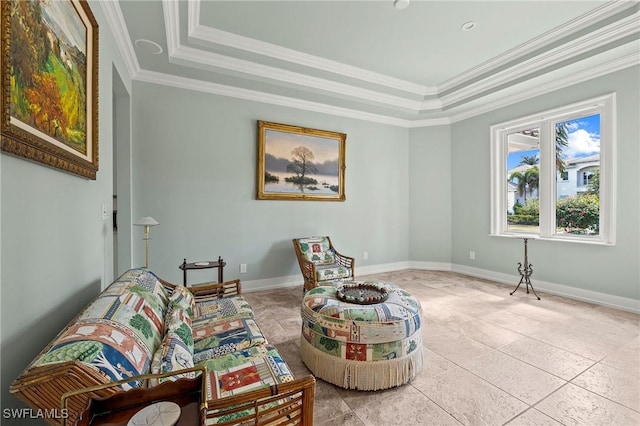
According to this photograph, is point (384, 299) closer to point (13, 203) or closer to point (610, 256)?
point (13, 203)

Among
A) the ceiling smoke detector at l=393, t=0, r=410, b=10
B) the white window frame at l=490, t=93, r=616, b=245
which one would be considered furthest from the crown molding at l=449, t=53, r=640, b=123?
the ceiling smoke detector at l=393, t=0, r=410, b=10

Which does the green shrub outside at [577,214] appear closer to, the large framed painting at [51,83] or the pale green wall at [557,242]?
the pale green wall at [557,242]

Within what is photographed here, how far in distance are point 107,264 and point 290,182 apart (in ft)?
8.34

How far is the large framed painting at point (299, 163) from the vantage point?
4059 millimetres

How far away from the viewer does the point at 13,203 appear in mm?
1023

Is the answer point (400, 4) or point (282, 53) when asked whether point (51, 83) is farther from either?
point (400, 4)

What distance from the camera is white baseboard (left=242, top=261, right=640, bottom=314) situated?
328 centimetres

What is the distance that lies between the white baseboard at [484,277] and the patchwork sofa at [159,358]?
220 cm

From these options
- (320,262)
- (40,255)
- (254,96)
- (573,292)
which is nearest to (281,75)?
(254,96)

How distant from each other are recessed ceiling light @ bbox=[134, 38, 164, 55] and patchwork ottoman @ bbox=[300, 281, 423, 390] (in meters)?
3.01

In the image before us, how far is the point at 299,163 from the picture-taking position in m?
4.31

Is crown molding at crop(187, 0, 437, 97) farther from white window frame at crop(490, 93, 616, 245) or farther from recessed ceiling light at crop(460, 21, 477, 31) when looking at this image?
white window frame at crop(490, 93, 616, 245)

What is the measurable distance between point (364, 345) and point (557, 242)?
3590mm

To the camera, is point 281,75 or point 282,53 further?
point 281,75
